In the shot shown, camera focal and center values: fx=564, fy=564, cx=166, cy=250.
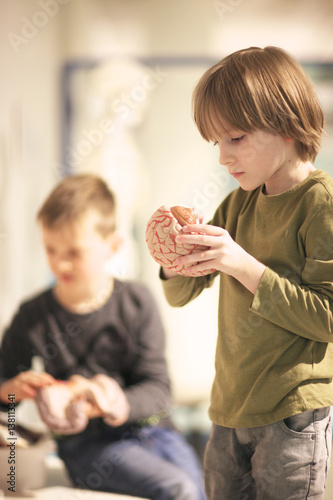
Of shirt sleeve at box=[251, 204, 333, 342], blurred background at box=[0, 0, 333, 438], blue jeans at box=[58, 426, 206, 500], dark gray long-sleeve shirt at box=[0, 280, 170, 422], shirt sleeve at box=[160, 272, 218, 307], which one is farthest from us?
blurred background at box=[0, 0, 333, 438]

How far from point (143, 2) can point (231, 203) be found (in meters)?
1.09

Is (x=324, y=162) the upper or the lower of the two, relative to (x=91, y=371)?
upper

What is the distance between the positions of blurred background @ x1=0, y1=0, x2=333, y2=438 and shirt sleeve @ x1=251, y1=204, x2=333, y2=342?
1.00 meters

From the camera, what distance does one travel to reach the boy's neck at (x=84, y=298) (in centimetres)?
145

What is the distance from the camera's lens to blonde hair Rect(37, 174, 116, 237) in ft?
4.65

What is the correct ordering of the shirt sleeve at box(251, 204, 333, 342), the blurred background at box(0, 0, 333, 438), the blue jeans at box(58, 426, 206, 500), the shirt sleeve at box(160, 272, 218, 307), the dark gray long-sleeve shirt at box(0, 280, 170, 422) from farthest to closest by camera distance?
the blurred background at box(0, 0, 333, 438)
the dark gray long-sleeve shirt at box(0, 280, 170, 422)
the blue jeans at box(58, 426, 206, 500)
the shirt sleeve at box(160, 272, 218, 307)
the shirt sleeve at box(251, 204, 333, 342)

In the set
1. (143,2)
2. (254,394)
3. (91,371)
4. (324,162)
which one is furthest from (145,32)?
(254,394)

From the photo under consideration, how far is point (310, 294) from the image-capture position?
0.71 meters

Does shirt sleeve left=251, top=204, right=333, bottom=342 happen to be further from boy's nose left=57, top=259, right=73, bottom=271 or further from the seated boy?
boy's nose left=57, top=259, right=73, bottom=271

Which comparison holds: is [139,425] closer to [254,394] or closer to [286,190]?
[254,394]

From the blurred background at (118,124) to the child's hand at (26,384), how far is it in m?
0.43

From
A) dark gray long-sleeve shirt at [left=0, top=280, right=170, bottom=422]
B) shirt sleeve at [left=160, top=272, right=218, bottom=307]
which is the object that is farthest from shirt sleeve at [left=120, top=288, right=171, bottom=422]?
shirt sleeve at [left=160, top=272, right=218, bottom=307]

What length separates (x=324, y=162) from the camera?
60.2 inches

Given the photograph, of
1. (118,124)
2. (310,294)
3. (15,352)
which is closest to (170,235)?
(310,294)
